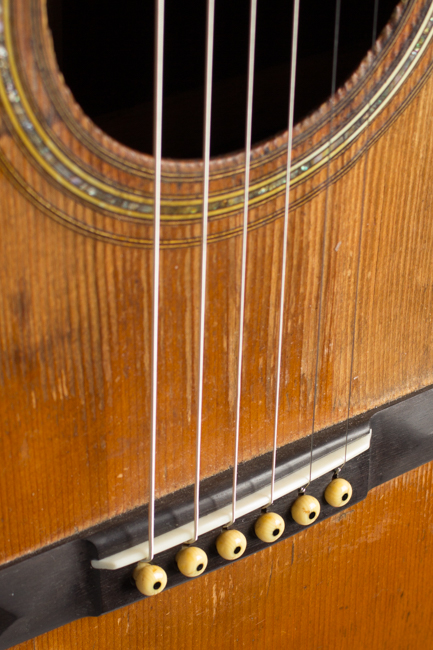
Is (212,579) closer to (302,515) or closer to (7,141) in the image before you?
(302,515)

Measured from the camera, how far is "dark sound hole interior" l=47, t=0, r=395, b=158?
0.63 metres

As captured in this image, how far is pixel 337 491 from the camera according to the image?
61 centimetres

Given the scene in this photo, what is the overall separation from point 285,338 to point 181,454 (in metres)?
0.14

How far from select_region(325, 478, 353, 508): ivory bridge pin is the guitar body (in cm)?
6

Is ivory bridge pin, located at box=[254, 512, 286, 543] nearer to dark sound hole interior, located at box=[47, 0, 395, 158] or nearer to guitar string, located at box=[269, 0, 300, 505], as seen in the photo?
guitar string, located at box=[269, 0, 300, 505]

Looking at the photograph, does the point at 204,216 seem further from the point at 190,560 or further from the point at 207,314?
the point at 190,560

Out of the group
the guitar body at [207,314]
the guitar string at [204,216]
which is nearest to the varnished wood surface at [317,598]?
the guitar body at [207,314]

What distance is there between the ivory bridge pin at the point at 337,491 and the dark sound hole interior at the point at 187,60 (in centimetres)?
34

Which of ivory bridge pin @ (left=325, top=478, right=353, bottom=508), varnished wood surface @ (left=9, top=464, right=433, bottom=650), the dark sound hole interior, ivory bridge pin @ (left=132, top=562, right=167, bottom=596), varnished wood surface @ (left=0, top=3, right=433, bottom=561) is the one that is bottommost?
varnished wood surface @ (left=9, top=464, right=433, bottom=650)

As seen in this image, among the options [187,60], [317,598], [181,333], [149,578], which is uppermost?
[187,60]

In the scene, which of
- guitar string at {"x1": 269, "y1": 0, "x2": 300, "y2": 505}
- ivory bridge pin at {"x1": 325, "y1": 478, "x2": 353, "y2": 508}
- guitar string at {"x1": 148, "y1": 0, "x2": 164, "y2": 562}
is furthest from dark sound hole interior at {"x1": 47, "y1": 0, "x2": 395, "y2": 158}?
ivory bridge pin at {"x1": 325, "y1": 478, "x2": 353, "y2": 508}

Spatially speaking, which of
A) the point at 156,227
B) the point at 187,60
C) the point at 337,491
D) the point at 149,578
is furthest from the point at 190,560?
the point at 187,60

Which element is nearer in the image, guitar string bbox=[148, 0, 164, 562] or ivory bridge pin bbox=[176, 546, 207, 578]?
guitar string bbox=[148, 0, 164, 562]

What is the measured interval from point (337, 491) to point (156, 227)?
1.07 feet
